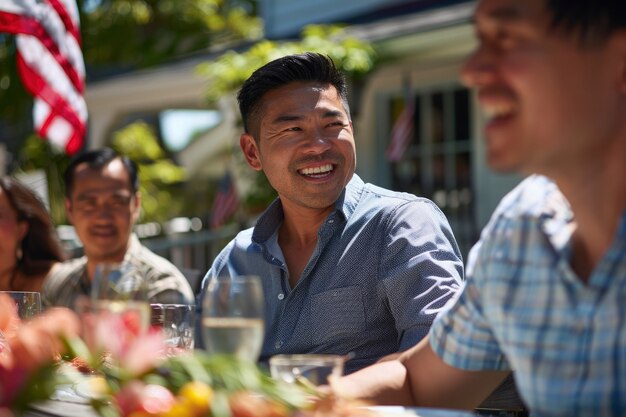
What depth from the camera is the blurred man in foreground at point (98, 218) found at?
16.5ft

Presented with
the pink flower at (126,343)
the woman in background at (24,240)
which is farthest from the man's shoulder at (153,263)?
the pink flower at (126,343)

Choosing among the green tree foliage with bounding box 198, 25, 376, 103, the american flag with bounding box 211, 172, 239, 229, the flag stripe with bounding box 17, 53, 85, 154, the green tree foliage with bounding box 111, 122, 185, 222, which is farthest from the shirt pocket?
the green tree foliage with bounding box 111, 122, 185, 222

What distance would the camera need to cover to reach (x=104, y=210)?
5.09 m

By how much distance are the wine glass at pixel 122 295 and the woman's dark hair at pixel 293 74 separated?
4.58 feet

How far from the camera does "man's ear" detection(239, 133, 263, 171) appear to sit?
3619mm

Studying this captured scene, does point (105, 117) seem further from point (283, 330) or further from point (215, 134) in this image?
point (283, 330)

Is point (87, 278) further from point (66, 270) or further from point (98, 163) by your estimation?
point (98, 163)

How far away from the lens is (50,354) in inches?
66.5

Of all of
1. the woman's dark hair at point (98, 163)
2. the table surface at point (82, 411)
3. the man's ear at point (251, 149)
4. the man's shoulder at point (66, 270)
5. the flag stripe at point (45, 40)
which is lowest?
the man's shoulder at point (66, 270)

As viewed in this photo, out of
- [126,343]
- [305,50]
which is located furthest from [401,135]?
[126,343]

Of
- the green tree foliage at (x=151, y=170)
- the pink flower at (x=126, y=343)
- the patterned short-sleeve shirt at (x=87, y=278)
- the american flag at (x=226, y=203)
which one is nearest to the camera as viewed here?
the pink flower at (x=126, y=343)

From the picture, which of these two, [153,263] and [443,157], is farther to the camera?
[443,157]

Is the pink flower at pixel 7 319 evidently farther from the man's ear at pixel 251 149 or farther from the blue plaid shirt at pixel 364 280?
the man's ear at pixel 251 149

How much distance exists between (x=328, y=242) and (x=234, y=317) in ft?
4.66
